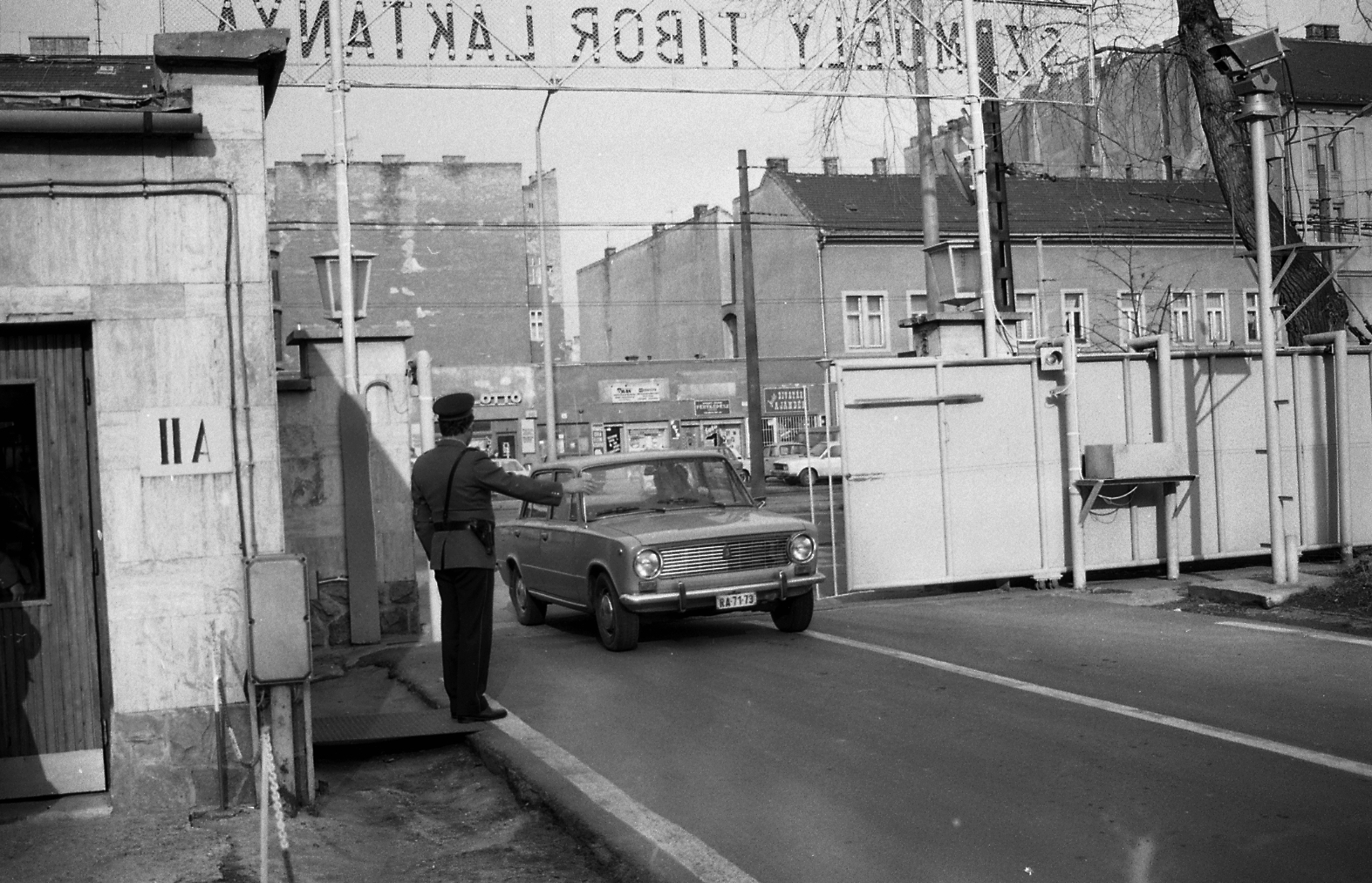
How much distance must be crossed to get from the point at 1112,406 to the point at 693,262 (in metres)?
48.8

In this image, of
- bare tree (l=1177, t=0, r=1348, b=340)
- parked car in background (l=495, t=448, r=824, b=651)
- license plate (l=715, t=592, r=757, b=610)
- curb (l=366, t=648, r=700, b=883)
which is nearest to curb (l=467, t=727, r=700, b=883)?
curb (l=366, t=648, r=700, b=883)

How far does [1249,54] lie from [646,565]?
771 centimetres

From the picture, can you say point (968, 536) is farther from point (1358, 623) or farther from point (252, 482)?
point (252, 482)

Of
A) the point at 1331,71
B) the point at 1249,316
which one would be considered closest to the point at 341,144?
the point at 1249,316

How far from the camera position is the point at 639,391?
57000 millimetres

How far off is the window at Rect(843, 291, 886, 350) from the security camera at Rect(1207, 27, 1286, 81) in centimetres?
3790

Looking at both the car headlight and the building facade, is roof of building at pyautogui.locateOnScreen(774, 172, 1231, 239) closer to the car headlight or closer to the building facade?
the car headlight

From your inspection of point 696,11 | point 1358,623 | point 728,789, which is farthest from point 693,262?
Answer: point 728,789

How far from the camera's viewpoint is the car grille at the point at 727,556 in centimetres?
1158

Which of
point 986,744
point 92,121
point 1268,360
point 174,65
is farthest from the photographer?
point 1268,360

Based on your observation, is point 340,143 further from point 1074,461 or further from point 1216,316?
point 1216,316

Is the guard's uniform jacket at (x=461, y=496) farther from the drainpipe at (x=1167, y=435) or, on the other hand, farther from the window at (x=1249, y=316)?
the window at (x=1249, y=316)

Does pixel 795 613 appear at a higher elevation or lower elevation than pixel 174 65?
lower

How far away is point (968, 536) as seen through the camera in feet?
48.6
